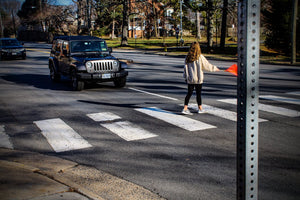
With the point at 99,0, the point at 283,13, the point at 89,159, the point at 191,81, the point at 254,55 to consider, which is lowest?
the point at 89,159

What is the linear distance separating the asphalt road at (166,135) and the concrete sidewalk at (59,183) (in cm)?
23

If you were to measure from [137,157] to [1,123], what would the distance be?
176 inches

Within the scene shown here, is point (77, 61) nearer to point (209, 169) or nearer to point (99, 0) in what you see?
point (209, 169)

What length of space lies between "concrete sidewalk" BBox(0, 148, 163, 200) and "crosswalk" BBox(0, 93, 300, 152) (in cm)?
97

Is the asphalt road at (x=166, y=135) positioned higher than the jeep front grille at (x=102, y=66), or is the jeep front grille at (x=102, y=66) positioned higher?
the jeep front grille at (x=102, y=66)

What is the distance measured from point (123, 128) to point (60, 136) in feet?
4.61

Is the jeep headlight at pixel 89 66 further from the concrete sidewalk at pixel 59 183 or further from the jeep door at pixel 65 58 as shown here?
the concrete sidewalk at pixel 59 183

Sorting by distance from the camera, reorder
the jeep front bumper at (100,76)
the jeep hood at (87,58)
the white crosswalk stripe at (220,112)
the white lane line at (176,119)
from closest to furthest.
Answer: the white lane line at (176,119)
the white crosswalk stripe at (220,112)
the jeep front bumper at (100,76)
the jeep hood at (87,58)

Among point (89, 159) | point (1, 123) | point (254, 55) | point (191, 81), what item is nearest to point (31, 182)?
point (89, 159)

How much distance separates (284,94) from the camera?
11.3 meters

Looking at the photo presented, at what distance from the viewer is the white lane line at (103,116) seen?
8.44m

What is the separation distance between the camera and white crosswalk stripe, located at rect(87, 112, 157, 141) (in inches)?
273

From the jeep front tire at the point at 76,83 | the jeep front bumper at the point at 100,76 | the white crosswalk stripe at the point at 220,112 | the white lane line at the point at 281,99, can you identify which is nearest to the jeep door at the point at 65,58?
the jeep front tire at the point at 76,83

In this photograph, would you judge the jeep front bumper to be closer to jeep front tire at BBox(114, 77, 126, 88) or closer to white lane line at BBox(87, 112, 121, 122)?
jeep front tire at BBox(114, 77, 126, 88)
